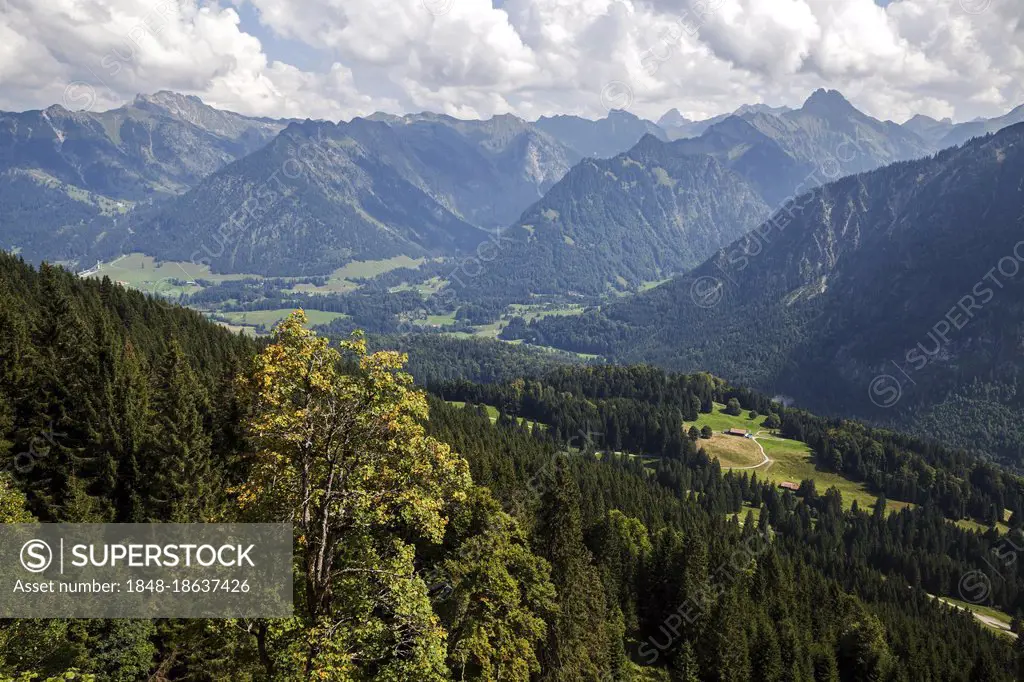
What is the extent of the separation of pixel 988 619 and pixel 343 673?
678 feet

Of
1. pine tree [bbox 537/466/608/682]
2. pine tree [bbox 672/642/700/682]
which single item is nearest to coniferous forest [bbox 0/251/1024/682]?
pine tree [bbox 537/466/608/682]

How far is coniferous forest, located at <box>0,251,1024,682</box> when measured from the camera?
23953mm

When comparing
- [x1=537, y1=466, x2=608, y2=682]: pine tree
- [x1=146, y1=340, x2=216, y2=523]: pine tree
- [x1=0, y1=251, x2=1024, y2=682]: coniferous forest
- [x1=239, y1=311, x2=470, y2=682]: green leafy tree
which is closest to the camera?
[x1=239, y1=311, x2=470, y2=682]: green leafy tree

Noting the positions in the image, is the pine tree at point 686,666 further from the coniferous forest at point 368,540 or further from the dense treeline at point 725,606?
the coniferous forest at point 368,540

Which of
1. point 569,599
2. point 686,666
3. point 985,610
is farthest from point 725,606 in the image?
point 985,610

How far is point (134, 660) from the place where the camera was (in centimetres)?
3875

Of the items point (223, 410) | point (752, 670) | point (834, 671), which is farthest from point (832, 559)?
point (223, 410)

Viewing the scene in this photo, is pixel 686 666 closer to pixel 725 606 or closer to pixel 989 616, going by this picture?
pixel 725 606

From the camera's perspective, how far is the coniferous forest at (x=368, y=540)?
78.6ft

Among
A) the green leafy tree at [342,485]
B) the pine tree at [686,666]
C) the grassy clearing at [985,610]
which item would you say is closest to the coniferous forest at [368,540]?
the green leafy tree at [342,485]

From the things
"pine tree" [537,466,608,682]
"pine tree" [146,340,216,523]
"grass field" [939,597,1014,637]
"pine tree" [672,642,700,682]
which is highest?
"pine tree" [146,340,216,523]

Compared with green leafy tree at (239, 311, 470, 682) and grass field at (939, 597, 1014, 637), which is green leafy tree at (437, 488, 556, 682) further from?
grass field at (939, 597, 1014, 637)

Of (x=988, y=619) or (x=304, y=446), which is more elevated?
(x=304, y=446)

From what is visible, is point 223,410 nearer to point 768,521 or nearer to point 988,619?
point 768,521
